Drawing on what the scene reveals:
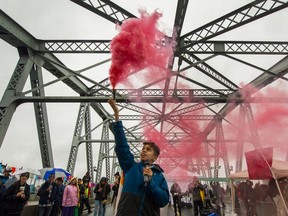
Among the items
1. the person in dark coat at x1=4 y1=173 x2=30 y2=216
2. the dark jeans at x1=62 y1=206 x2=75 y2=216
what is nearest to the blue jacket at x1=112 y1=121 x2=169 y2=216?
the person in dark coat at x1=4 y1=173 x2=30 y2=216

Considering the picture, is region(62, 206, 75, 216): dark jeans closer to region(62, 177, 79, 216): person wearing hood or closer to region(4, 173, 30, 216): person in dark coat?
region(62, 177, 79, 216): person wearing hood

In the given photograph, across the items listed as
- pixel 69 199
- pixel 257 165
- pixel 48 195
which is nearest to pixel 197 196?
pixel 257 165

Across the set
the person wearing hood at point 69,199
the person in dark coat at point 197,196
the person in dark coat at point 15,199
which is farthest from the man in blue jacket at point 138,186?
the person in dark coat at point 197,196

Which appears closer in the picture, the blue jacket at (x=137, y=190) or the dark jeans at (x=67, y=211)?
the blue jacket at (x=137, y=190)

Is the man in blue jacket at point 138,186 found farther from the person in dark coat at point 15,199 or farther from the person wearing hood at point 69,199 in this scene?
the person wearing hood at point 69,199

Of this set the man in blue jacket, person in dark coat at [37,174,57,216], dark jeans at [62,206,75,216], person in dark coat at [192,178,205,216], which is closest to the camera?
the man in blue jacket

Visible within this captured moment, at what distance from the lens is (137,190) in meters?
Result: 2.60

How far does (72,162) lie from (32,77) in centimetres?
763

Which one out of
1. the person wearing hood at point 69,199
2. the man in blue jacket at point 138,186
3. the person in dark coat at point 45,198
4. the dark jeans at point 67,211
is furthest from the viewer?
the person wearing hood at point 69,199

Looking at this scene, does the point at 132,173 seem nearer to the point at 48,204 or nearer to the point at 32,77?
the point at 48,204

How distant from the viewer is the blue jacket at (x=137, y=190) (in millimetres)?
2541

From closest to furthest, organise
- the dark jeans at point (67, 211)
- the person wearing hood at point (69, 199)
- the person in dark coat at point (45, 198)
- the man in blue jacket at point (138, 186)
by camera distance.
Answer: the man in blue jacket at point (138, 186) → the person in dark coat at point (45, 198) → the dark jeans at point (67, 211) → the person wearing hood at point (69, 199)

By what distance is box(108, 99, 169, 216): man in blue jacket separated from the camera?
254 cm

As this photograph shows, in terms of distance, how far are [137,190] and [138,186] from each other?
4cm
